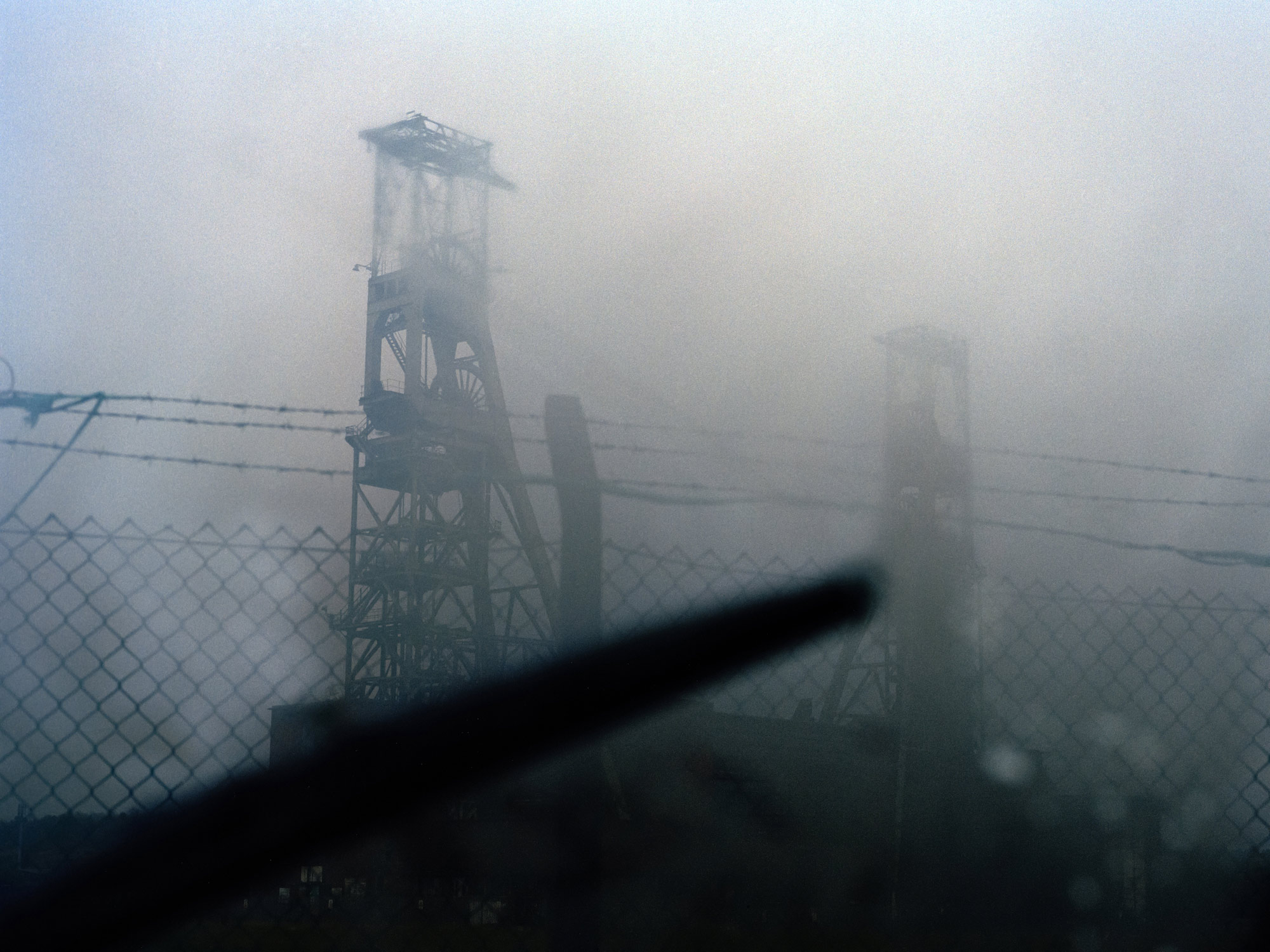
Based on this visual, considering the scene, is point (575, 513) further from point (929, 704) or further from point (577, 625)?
point (929, 704)


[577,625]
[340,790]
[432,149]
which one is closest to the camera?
[340,790]

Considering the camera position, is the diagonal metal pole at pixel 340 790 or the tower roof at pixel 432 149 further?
the tower roof at pixel 432 149

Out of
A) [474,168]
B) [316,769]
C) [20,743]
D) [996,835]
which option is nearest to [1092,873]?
[996,835]

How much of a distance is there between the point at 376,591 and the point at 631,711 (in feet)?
6.22

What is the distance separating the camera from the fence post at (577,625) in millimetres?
2229

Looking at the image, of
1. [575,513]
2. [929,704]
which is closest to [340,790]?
[575,513]

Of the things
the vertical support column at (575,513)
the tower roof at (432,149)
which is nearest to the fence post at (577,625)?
the vertical support column at (575,513)

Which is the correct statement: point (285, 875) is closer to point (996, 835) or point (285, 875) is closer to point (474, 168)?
point (996, 835)

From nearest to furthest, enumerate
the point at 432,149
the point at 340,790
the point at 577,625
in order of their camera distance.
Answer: the point at 340,790, the point at 577,625, the point at 432,149

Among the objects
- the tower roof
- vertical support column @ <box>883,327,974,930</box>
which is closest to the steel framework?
vertical support column @ <box>883,327,974,930</box>

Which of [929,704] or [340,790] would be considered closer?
[340,790]

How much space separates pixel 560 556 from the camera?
7.76 ft

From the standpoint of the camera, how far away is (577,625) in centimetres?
233

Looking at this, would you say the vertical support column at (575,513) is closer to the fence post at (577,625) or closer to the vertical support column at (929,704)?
the fence post at (577,625)
